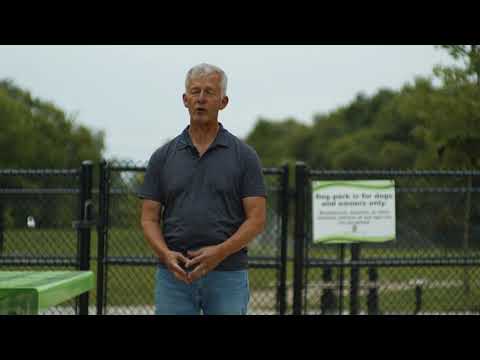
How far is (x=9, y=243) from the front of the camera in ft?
23.3

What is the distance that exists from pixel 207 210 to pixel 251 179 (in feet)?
0.85

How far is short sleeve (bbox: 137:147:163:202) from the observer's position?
354 centimetres

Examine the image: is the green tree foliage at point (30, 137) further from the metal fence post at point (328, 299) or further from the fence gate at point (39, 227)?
the metal fence post at point (328, 299)

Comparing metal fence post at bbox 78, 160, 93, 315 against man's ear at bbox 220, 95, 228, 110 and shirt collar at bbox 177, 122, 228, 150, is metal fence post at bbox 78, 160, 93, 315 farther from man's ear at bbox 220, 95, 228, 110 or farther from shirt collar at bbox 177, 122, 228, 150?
man's ear at bbox 220, 95, 228, 110

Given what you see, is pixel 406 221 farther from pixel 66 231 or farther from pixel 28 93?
pixel 28 93

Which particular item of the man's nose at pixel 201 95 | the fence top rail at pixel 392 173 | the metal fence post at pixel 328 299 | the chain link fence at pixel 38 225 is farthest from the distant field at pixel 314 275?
the man's nose at pixel 201 95

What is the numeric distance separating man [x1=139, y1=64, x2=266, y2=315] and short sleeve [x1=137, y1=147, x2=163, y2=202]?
0.12ft

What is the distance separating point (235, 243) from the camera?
333cm

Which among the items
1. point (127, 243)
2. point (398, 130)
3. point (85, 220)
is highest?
point (398, 130)

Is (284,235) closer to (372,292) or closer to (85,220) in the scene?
(372,292)

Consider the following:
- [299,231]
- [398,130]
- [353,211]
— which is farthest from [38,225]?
[398,130]

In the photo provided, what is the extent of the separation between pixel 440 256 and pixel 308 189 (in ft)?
5.21

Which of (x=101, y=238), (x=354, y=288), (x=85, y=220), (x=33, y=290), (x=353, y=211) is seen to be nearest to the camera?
(x=33, y=290)

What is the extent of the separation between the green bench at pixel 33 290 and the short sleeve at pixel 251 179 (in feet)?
3.00
